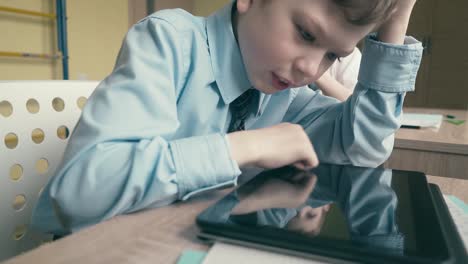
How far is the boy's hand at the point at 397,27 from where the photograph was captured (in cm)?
67

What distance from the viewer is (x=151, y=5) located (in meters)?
3.11

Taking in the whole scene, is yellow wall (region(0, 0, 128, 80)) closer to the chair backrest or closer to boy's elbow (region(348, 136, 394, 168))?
the chair backrest

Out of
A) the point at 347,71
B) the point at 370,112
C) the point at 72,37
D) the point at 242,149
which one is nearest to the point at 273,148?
the point at 242,149

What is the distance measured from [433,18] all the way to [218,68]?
3.45 metres

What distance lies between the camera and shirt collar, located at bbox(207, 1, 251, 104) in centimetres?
59

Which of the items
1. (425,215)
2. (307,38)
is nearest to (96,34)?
(307,38)

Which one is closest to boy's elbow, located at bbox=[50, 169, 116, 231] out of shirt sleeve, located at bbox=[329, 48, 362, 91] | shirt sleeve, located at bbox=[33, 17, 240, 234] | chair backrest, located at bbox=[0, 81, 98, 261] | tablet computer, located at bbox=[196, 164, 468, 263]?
shirt sleeve, located at bbox=[33, 17, 240, 234]

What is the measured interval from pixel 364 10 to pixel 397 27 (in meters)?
0.22

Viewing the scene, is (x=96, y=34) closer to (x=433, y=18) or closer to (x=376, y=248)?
(x=376, y=248)

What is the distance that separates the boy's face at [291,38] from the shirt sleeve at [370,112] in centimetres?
15

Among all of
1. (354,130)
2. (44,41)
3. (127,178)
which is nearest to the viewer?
(127,178)

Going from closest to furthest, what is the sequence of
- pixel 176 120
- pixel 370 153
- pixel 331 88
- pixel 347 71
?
pixel 176 120, pixel 370 153, pixel 331 88, pixel 347 71

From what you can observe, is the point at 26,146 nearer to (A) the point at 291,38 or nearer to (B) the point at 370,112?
(A) the point at 291,38

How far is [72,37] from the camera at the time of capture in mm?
2283
